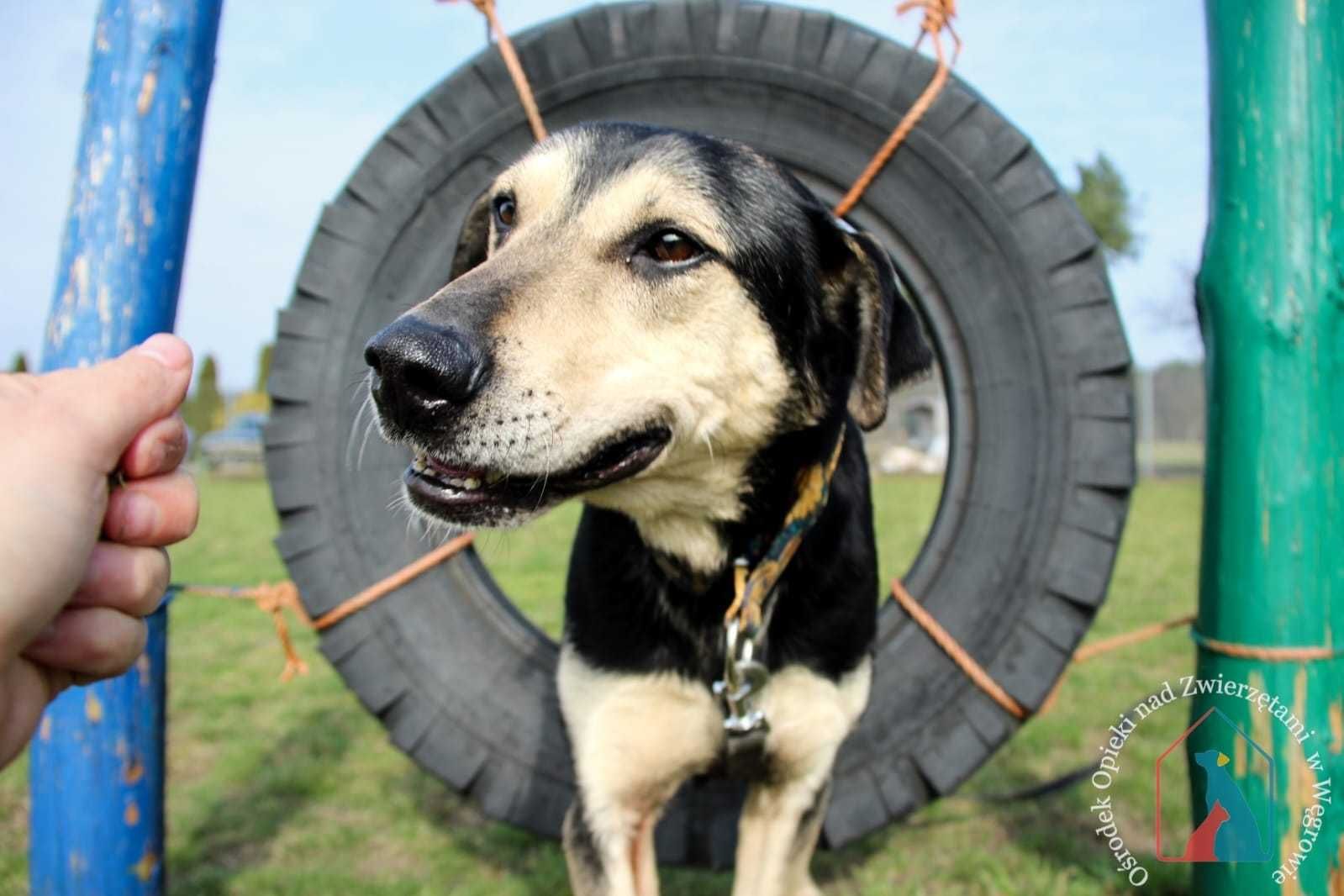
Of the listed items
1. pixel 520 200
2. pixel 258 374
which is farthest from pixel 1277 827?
pixel 258 374

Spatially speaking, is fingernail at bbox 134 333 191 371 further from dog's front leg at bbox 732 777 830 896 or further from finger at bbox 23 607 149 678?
dog's front leg at bbox 732 777 830 896

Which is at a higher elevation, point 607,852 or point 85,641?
point 85,641

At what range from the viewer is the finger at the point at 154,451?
56.6 inches

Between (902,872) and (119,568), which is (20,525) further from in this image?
(902,872)

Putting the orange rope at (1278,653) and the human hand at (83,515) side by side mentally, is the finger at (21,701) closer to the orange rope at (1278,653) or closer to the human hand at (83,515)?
the human hand at (83,515)

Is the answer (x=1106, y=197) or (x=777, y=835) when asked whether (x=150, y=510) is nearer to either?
(x=777, y=835)

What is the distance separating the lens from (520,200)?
2.52 m

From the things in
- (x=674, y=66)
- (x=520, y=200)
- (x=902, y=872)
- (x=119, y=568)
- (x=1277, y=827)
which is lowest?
(x=902, y=872)

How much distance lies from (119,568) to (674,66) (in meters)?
2.61

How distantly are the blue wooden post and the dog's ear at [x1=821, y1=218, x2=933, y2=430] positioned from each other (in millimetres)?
1718

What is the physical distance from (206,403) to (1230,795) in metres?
39.8

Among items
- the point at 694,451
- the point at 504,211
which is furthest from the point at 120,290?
the point at 694,451

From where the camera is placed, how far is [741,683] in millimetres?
2395

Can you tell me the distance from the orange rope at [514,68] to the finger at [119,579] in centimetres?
232
